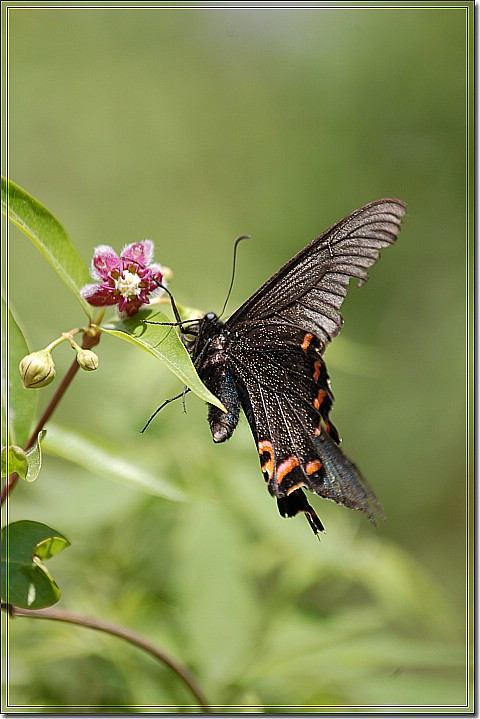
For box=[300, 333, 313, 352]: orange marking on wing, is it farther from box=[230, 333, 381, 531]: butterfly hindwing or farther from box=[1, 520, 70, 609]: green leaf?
box=[1, 520, 70, 609]: green leaf

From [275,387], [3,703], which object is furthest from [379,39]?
[3,703]

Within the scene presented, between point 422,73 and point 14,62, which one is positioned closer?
point 422,73

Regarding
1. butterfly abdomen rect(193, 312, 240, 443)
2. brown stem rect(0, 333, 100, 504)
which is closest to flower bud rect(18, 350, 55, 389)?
brown stem rect(0, 333, 100, 504)

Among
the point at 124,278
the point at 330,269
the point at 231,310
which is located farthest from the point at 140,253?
the point at 231,310

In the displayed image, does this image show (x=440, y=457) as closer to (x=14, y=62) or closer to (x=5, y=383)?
(x=5, y=383)

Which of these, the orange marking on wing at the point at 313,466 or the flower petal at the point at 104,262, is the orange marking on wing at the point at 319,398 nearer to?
the orange marking on wing at the point at 313,466

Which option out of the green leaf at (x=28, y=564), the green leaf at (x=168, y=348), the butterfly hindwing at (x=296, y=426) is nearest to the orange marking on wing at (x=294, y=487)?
the butterfly hindwing at (x=296, y=426)

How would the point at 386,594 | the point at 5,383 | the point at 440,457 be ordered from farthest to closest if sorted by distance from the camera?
the point at 440,457 < the point at 386,594 < the point at 5,383
